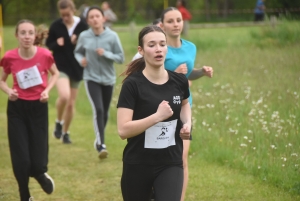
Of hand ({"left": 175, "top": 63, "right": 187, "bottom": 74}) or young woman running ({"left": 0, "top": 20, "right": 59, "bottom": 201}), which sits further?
young woman running ({"left": 0, "top": 20, "right": 59, "bottom": 201})

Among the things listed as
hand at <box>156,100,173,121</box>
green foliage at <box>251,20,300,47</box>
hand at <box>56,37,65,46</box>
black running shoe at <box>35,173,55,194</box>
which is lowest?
green foliage at <box>251,20,300,47</box>

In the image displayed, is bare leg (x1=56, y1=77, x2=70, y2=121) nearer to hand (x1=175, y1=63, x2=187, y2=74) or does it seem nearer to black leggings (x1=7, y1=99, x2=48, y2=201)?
black leggings (x1=7, y1=99, x2=48, y2=201)

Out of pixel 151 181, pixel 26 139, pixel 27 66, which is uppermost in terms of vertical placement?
pixel 27 66

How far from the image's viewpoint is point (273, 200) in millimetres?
7039

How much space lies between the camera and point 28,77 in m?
7.06

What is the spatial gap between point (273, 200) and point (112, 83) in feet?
11.9

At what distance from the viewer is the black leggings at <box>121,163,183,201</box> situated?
489 centimetres

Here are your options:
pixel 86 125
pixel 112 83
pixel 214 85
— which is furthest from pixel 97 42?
pixel 214 85

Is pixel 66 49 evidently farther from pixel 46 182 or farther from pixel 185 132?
pixel 185 132

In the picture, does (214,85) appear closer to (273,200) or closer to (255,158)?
(255,158)

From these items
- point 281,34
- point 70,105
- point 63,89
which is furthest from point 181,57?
point 281,34

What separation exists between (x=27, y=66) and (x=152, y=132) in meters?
2.72

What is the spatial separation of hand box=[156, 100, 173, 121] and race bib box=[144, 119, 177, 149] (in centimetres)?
28

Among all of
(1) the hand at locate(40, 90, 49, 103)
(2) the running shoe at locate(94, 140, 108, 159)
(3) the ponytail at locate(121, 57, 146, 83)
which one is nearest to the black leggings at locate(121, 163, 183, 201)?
(3) the ponytail at locate(121, 57, 146, 83)
